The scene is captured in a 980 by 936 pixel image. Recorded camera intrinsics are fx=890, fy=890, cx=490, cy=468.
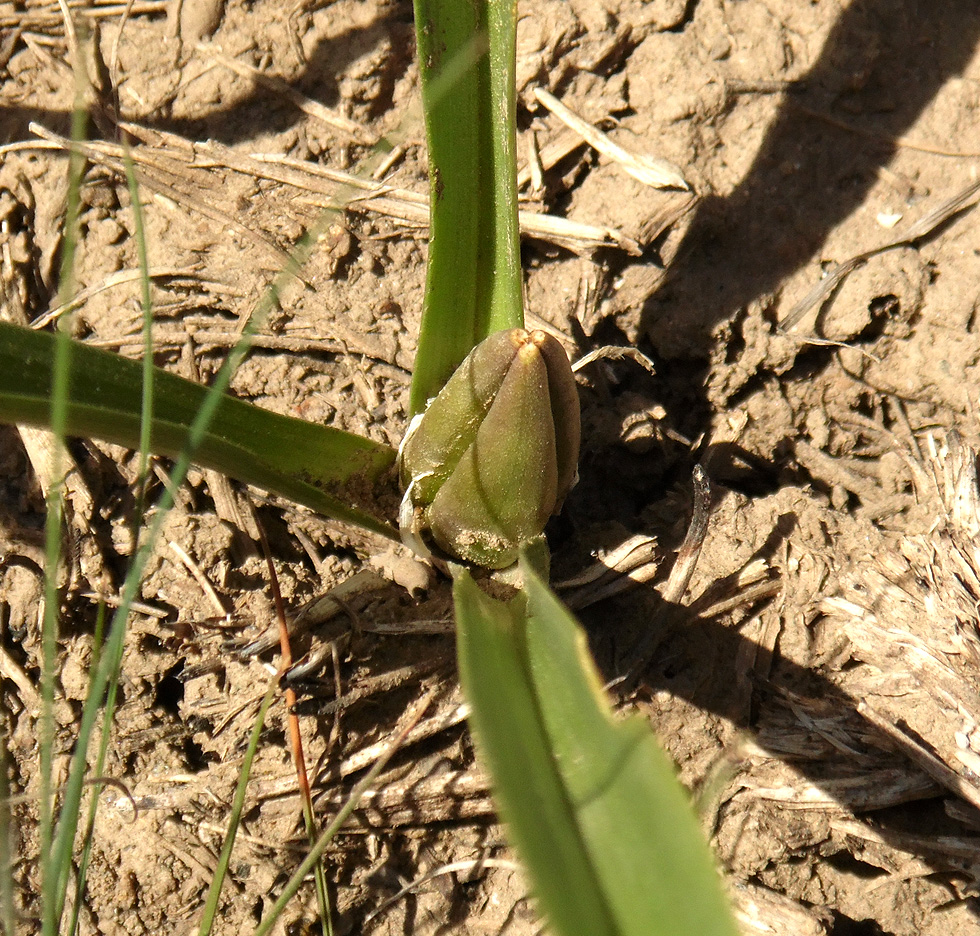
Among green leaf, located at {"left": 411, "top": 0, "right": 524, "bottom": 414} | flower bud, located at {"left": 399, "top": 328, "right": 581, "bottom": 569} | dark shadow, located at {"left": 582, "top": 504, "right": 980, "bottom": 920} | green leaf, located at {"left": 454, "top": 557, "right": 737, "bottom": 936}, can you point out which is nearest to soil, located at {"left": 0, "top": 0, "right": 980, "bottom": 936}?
dark shadow, located at {"left": 582, "top": 504, "right": 980, "bottom": 920}

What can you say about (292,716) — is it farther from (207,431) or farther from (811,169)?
(811,169)

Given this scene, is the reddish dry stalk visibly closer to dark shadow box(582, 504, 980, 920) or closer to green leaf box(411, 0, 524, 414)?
green leaf box(411, 0, 524, 414)

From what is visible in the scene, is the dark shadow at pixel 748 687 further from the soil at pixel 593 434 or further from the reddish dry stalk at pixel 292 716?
the reddish dry stalk at pixel 292 716

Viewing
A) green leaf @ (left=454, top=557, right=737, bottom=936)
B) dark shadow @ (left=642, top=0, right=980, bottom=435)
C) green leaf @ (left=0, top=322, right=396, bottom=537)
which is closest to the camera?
green leaf @ (left=454, top=557, right=737, bottom=936)

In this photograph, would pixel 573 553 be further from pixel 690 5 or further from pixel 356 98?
pixel 690 5

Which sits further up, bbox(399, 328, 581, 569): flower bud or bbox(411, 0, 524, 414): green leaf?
bbox(411, 0, 524, 414): green leaf

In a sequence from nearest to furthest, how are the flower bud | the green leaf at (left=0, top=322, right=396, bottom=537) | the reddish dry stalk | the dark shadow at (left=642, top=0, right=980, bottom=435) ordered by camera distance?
1. the green leaf at (left=0, top=322, right=396, bottom=537)
2. the flower bud
3. the reddish dry stalk
4. the dark shadow at (left=642, top=0, right=980, bottom=435)
